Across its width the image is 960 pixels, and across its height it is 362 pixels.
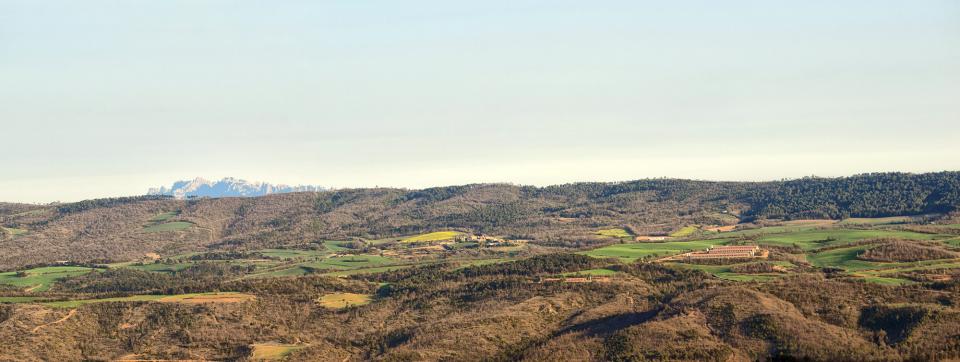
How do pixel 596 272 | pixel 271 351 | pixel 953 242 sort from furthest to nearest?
1. pixel 953 242
2. pixel 596 272
3. pixel 271 351

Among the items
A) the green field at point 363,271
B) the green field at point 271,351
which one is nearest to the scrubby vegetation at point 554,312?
the green field at point 271,351

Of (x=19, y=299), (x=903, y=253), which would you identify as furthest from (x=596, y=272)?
(x=19, y=299)

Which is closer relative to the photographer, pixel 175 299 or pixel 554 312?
pixel 554 312

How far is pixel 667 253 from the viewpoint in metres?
182

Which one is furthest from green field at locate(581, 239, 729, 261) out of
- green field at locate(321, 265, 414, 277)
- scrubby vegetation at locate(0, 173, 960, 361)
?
green field at locate(321, 265, 414, 277)

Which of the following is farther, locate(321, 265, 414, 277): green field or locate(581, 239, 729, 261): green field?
locate(321, 265, 414, 277): green field

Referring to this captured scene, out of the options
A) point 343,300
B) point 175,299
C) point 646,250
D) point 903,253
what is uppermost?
point 903,253

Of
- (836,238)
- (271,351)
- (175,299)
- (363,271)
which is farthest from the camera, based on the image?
(363,271)

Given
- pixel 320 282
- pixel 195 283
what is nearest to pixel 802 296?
pixel 320 282

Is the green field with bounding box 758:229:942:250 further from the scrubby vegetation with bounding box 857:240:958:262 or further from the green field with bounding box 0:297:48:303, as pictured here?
the green field with bounding box 0:297:48:303

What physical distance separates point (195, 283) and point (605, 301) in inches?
3068

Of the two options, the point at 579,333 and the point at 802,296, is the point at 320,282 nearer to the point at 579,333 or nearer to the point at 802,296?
the point at 579,333

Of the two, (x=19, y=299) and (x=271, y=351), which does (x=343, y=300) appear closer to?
(x=271, y=351)

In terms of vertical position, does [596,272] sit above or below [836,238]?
below
